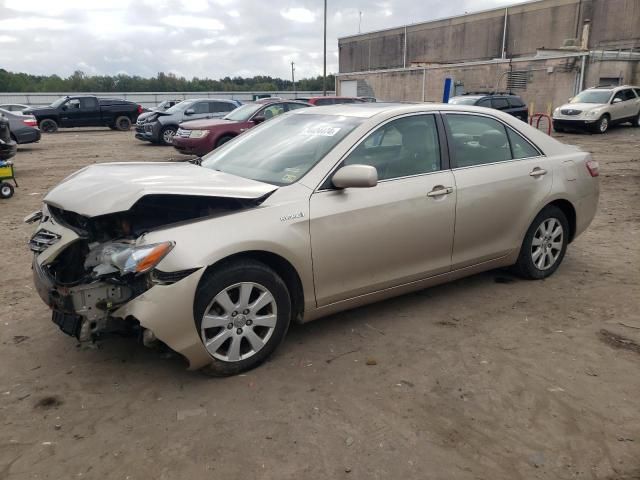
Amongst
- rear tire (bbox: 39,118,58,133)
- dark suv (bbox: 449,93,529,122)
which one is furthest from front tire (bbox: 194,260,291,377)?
rear tire (bbox: 39,118,58,133)

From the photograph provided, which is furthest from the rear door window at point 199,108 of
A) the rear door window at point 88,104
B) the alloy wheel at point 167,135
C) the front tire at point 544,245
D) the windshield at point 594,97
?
the front tire at point 544,245

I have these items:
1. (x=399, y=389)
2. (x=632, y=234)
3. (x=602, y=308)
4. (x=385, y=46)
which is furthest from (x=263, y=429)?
(x=385, y=46)

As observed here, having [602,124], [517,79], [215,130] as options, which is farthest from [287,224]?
[517,79]

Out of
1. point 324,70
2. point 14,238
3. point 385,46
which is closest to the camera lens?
point 14,238

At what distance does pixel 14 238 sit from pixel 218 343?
4727 millimetres

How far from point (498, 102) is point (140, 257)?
1815 cm

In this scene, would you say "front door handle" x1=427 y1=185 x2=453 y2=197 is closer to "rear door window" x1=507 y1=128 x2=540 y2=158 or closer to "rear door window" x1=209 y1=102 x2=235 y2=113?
"rear door window" x1=507 y1=128 x2=540 y2=158

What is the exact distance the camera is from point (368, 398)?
10.3 ft

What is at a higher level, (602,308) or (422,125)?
(422,125)

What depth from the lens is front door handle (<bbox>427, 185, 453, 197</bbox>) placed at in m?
4.06

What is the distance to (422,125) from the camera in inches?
167

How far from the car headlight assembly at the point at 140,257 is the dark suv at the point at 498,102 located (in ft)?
54.0

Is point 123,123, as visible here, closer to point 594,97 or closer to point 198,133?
point 198,133

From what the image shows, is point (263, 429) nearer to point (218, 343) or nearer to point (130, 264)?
point (218, 343)
